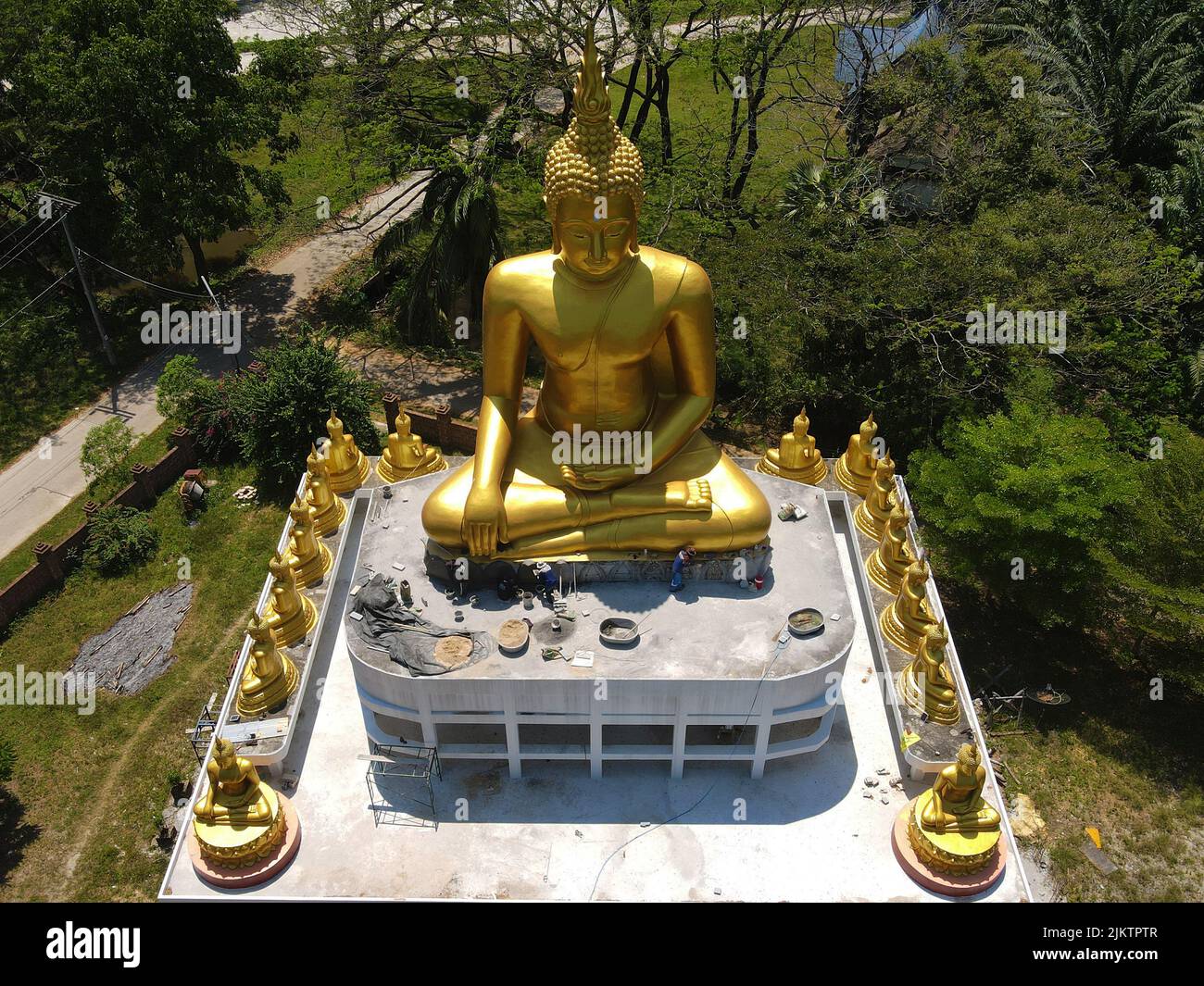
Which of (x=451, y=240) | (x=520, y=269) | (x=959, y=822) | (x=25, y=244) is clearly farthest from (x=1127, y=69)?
(x=25, y=244)

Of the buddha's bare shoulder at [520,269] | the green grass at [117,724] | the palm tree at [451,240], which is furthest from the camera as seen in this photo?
the palm tree at [451,240]

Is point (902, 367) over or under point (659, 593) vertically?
over

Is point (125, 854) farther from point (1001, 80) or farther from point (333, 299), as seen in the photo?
point (1001, 80)

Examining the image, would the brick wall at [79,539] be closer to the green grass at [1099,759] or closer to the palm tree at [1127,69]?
the green grass at [1099,759]

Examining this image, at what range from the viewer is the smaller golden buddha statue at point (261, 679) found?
609 inches

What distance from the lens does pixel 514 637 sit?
14875 millimetres

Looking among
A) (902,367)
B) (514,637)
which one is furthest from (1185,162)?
(514,637)

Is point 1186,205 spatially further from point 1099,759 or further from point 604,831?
point 604,831

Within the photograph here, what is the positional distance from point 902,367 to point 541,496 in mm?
11844

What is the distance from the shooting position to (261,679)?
51.1ft

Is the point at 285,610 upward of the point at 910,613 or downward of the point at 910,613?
upward

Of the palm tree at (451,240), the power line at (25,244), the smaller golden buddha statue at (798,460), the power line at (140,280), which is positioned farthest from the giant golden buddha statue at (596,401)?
the power line at (25,244)

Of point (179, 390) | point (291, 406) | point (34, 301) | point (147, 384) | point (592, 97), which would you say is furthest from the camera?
point (34, 301)

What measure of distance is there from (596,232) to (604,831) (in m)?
8.87
